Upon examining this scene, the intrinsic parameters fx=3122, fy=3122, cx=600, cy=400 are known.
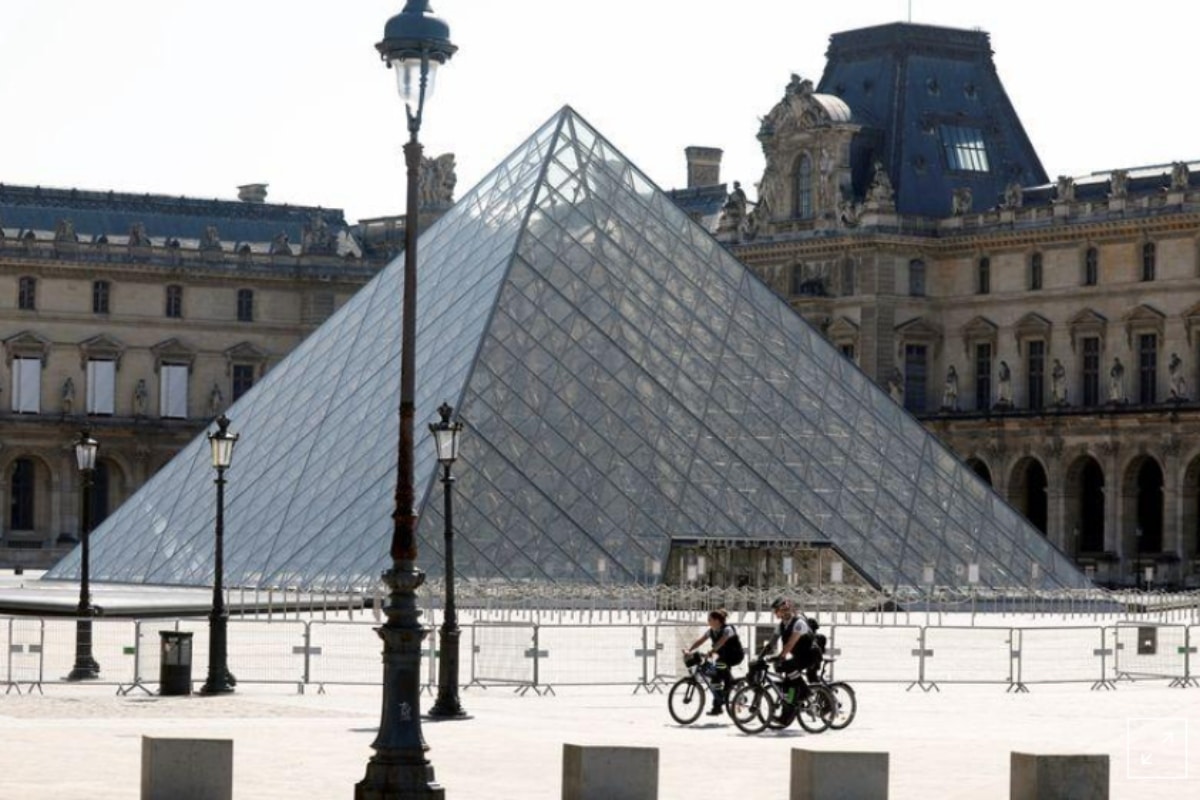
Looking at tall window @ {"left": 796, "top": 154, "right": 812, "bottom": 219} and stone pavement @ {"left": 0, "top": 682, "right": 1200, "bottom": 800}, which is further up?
tall window @ {"left": 796, "top": 154, "right": 812, "bottom": 219}

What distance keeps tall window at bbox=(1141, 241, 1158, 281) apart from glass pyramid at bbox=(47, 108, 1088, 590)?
26.5m

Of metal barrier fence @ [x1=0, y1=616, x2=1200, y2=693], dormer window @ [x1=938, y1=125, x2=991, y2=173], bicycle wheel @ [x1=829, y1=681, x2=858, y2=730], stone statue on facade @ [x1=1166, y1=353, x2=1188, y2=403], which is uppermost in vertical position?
dormer window @ [x1=938, y1=125, x2=991, y2=173]

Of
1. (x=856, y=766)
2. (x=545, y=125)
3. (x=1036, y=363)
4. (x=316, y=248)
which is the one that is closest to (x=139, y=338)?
(x=316, y=248)

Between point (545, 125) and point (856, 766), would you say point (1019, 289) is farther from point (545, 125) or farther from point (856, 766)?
point (856, 766)

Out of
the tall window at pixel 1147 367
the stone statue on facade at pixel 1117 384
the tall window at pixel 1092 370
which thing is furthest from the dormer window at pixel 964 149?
the stone statue on facade at pixel 1117 384

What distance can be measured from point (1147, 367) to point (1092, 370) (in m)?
2.21

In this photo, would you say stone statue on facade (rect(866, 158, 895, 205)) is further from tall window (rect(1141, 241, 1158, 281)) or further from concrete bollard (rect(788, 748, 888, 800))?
concrete bollard (rect(788, 748, 888, 800))

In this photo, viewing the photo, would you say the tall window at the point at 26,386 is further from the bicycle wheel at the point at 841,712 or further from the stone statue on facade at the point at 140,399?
the bicycle wheel at the point at 841,712

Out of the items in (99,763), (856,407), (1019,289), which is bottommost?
(99,763)

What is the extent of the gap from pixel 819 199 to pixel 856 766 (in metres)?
70.1

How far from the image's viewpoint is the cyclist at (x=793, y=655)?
26.7 metres

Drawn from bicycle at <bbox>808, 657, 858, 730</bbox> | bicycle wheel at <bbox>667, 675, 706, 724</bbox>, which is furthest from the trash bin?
bicycle at <bbox>808, 657, 858, 730</bbox>

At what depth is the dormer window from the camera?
297 feet

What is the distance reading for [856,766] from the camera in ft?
64.0
